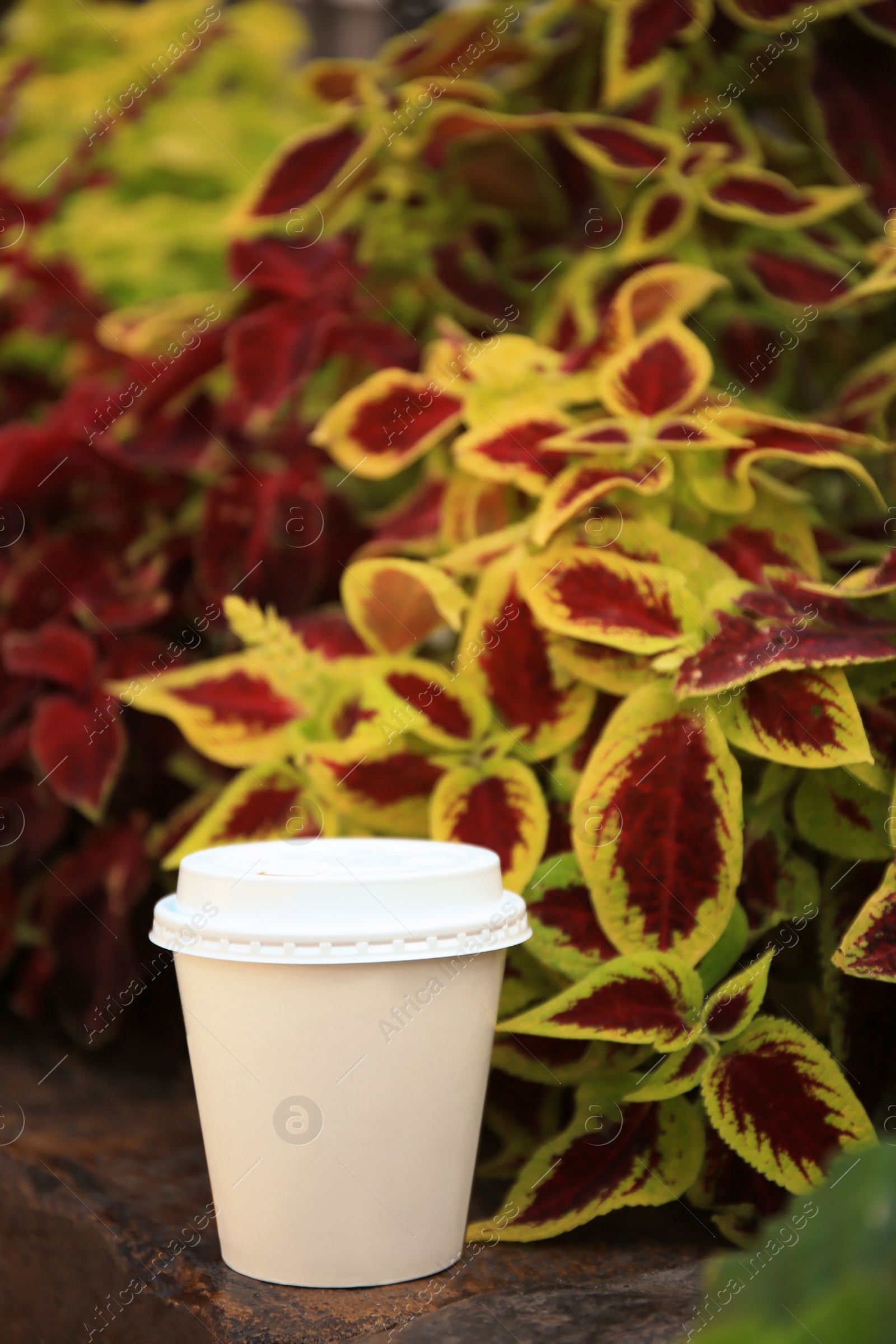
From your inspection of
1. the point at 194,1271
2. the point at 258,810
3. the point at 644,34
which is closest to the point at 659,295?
the point at 644,34

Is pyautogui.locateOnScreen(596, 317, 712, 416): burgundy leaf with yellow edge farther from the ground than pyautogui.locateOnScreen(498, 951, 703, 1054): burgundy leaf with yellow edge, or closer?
farther from the ground

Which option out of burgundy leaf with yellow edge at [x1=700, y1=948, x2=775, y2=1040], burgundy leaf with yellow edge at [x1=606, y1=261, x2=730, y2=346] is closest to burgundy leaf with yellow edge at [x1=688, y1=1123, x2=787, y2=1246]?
burgundy leaf with yellow edge at [x1=700, y1=948, x2=775, y2=1040]

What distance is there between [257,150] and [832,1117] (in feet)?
5.50

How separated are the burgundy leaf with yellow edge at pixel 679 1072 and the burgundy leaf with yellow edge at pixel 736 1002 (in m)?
0.01

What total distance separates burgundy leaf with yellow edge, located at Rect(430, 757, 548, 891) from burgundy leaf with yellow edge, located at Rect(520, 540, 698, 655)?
138 mm

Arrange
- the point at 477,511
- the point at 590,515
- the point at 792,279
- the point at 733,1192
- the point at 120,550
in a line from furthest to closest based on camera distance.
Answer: the point at 120,550
the point at 792,279
the point at 477,511
the point at 590,515
the point at 733,1192

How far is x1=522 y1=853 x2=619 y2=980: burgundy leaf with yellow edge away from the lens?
0.86 meters

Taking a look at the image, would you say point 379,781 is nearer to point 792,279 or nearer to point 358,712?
point 358,712

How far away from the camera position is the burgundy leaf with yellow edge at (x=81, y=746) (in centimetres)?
121

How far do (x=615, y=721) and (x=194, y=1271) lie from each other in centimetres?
51

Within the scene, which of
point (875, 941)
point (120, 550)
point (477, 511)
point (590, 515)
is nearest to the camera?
point (875, 941)

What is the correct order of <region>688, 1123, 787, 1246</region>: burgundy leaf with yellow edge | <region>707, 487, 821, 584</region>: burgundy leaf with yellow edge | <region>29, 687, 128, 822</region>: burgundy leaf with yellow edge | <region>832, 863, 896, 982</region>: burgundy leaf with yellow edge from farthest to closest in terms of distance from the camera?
<region>29, 687, 128, 822</region>: burgundy leaf with yellow edge, <region>707, 487, 821, 584</region>: burgundy leaf with yellow edge, <region>688, 1123, 787, 1246</region>: burgundy leaf with yellow edge, <region>832, 863, 896, 982</region>: burgundy leaf with yellow edge

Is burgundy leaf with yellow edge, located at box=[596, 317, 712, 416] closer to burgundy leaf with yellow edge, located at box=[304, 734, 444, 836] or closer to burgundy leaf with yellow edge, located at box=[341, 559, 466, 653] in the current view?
burgundy leaf with yellow edge, located at box=[341, 559, 466, 653]

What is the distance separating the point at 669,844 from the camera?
0.83 meters
